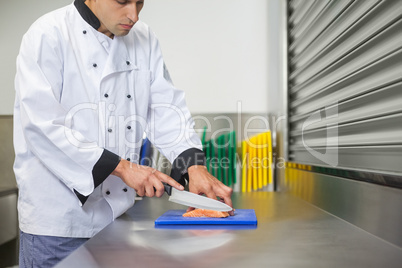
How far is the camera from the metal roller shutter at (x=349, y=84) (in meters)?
0.94

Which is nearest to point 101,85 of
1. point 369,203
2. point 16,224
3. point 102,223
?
point 102,223

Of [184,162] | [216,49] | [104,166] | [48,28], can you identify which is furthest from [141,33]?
[216,49]

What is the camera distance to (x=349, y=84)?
1233 mm

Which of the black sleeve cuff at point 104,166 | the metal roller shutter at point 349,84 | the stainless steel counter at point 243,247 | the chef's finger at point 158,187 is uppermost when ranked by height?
the metal roller shutter at point 349,84

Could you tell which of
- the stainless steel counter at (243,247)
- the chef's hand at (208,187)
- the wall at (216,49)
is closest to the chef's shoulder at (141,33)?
the chef's hand at (208,187)

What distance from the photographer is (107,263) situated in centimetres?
72

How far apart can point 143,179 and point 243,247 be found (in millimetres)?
367

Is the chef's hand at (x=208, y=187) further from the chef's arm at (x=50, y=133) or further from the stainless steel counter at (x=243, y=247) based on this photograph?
the chef's arm at (x=50, y=133)

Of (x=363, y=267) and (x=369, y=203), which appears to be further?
(x=369, y=203)

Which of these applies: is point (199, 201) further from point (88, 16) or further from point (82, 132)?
point (88, 16)

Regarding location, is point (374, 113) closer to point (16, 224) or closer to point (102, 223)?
point (102, 223)

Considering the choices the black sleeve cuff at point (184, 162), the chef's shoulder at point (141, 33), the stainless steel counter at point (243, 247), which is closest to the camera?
the stainless steel counter at point (243, 247)

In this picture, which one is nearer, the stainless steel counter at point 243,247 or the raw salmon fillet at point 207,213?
the stainless steel counter at point 243,247

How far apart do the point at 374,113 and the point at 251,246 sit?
1.52 ft
